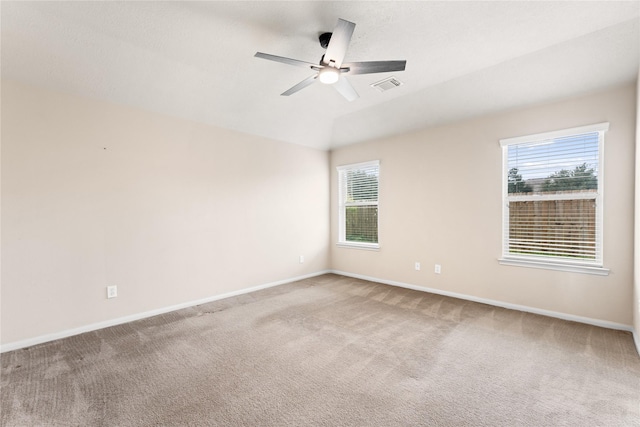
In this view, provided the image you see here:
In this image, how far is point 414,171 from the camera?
443 cm

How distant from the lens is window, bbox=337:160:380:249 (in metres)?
5.05

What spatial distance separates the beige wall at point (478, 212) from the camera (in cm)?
290

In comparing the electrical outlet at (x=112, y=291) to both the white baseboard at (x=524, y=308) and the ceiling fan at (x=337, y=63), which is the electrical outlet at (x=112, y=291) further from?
the white baseboard at (x=524, y=308)

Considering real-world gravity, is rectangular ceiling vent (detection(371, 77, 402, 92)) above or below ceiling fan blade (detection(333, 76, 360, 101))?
above

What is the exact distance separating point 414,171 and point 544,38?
2208mm

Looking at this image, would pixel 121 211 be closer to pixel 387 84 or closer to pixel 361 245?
pixel 387 84

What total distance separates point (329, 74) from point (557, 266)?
3266 mm

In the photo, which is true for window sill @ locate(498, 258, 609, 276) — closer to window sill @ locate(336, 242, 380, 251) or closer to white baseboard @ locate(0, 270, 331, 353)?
window sill @ locate(336, 242, 380, 251)

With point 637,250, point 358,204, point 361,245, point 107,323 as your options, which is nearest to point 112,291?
point 107,323

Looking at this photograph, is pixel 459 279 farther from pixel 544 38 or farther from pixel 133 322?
pixel 133 322

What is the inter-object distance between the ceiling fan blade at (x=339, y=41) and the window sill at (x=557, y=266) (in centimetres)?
314

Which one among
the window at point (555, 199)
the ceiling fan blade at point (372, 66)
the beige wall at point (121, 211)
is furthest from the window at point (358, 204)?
the ceiling fan blade at point (372, 66)

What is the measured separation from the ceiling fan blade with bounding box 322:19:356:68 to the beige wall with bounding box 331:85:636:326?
2555mm

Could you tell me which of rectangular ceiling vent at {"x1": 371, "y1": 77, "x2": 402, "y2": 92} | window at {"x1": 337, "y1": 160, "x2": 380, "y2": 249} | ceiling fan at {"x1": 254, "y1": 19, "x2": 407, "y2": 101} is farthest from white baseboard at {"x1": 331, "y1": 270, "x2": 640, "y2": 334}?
ceiling fan at {"x1": 254, "y1": 19, "x2": 407, "y2": 101}
